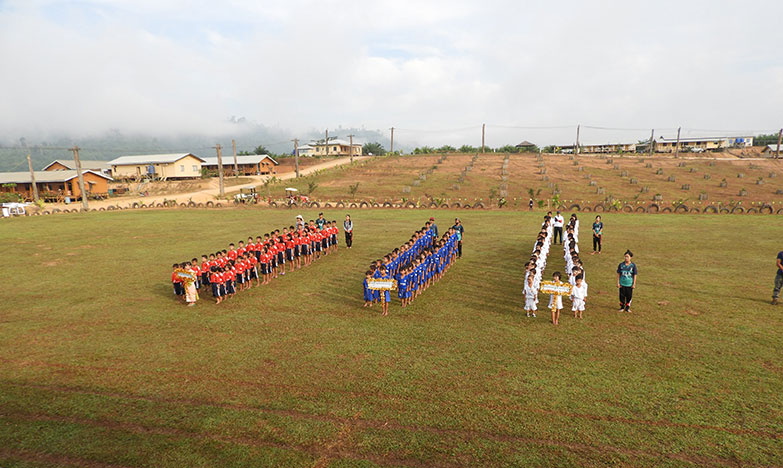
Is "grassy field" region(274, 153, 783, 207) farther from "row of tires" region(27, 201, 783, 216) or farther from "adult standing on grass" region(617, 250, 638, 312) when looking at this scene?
"adult standing on grass" region(617, 250, 638, 312)

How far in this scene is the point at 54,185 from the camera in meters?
53.5

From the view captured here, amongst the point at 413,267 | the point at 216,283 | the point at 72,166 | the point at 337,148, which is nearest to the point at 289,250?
the point at 216,283

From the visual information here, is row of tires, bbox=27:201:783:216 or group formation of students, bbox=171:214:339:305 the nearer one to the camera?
group formation of students, bbox=171:214:339:305

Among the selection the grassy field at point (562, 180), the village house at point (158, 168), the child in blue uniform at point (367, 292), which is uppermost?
the village house at point (158, 168)

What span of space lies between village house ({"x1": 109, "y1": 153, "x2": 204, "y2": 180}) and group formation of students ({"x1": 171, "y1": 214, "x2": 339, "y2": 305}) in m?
55.2

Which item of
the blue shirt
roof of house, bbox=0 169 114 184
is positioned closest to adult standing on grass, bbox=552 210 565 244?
the blue shirt

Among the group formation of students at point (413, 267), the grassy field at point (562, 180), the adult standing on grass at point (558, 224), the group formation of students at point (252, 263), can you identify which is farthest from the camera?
the grassy field at point (562, 180)

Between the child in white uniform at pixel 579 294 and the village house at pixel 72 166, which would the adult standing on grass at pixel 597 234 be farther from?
the village house at pixel 72 166

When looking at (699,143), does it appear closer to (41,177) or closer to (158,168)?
(158,168)

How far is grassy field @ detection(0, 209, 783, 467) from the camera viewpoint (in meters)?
5.97

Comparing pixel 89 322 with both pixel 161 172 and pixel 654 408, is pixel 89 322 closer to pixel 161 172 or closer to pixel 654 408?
pixel 654 408

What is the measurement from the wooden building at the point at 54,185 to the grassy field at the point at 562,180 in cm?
2669

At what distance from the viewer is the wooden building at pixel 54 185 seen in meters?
52.0

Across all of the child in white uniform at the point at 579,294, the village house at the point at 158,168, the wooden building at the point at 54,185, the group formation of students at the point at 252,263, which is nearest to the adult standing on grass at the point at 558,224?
the child in white uniform at the point at 579,294
